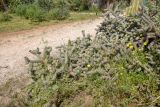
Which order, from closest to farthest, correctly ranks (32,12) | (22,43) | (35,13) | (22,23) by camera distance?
1. (22,43)
2. (22,23)
3. (35,13)
4. (32,12)

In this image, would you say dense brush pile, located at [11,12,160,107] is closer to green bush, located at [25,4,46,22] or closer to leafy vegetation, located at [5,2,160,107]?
leafy vegetation, located at [5,2,160,107]

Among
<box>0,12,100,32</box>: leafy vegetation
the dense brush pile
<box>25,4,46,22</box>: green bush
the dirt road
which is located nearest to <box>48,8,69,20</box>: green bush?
<box>0,12,100,32</box>: leafy vegetation

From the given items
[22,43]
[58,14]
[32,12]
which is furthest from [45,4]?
[22,43]

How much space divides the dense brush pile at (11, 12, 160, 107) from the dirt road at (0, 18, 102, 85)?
0.55m

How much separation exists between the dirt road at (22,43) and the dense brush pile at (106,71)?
553 mm

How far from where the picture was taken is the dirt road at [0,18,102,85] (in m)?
7.42

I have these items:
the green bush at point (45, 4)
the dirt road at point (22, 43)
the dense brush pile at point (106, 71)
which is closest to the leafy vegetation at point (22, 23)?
the dirt road at point (22, 43)

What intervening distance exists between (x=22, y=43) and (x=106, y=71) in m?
3.61

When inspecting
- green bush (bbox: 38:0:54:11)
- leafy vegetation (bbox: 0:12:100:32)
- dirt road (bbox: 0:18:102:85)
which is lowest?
leafy vegetation (bbox: 0:12:100:32)

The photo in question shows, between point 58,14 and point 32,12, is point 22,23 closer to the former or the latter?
point 32,12

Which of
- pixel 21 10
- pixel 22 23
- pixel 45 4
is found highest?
pixel 45 4

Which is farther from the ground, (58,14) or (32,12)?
(32,12)

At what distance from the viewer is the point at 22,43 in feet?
31.4

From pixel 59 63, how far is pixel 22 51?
6.42 ft
